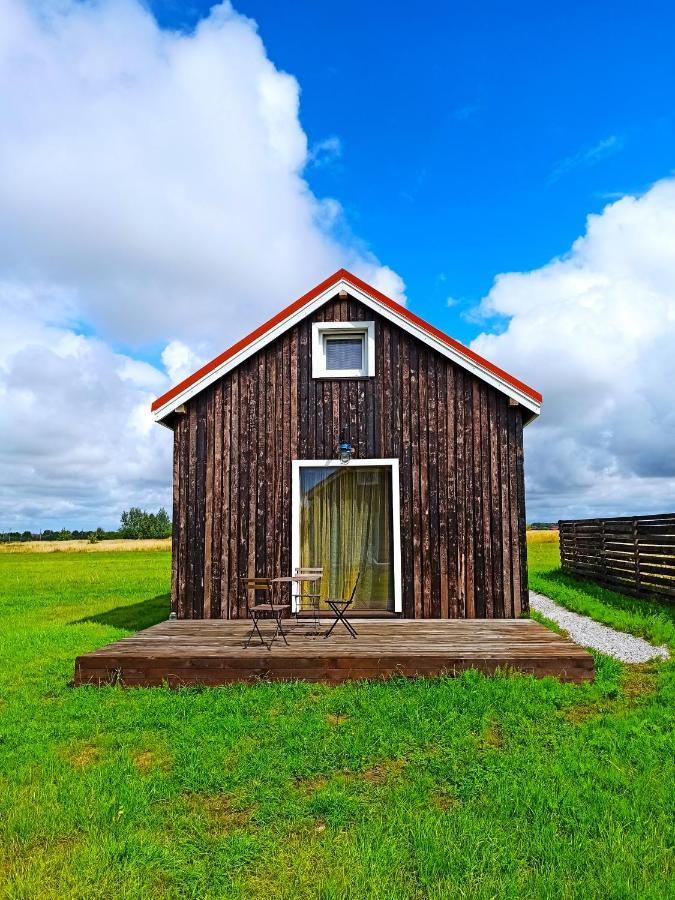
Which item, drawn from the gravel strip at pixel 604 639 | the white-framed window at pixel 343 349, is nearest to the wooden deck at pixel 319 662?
the gravel strip at pixel 604 639

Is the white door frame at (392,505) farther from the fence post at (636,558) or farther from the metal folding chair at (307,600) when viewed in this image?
the fence post at (636,558)

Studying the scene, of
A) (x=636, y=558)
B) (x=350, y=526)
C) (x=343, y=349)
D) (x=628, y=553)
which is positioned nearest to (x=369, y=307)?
(x=343, y=349)

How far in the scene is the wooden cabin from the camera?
992 cm

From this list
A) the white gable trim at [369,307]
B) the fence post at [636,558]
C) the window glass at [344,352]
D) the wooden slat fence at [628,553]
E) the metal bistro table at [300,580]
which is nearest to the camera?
the metal bistro table at [300,580]

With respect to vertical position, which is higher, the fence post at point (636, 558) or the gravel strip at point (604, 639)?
the fence post at point (636, 558)

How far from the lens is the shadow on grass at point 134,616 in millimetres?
11586

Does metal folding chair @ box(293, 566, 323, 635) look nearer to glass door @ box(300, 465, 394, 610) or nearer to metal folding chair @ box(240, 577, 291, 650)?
glass door @ box(300, 465, 394, 610)

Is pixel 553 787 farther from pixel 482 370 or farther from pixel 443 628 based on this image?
pixel 482 370

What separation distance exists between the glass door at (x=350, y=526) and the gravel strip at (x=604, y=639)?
128 inches

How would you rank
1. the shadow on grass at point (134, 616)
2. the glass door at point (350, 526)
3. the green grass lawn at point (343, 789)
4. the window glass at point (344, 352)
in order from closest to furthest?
the green grass lawn at point (343, 789)
the glass door at point (350, 526)
the window glass at point (344, 352)
the shadow on grass at point (134, 616)

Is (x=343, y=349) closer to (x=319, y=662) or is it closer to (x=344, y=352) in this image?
(x=344, y=352)

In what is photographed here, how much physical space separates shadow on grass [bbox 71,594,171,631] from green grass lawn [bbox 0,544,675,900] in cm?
423

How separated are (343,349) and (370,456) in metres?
1.94

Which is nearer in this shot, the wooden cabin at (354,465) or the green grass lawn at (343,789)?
the green grass lawn at (343,789)
